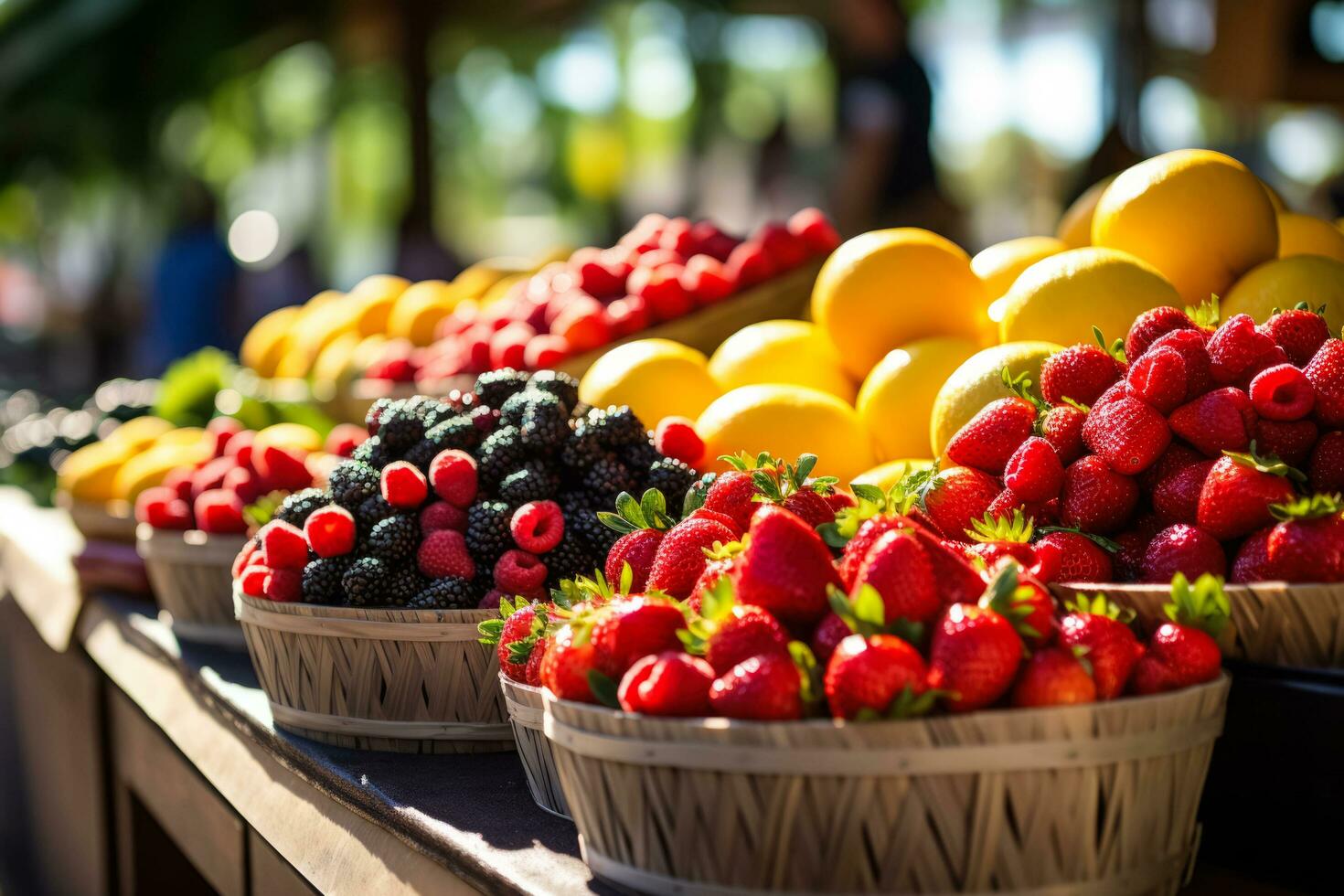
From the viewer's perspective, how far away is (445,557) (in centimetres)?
138

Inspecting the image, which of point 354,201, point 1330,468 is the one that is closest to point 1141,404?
point 1330,468

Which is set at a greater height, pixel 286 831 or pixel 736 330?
pixel 736 330

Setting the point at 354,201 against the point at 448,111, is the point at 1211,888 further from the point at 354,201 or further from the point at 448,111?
the point at 354,201

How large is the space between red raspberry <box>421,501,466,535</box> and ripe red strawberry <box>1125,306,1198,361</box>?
749 mm

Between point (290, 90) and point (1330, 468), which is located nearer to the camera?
point (1330, 468)

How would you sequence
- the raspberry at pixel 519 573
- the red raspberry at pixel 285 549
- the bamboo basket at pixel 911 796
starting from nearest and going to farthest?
the bamboo basket at pixel 911 796 → the raspberry at pixel 519 573 → the red raspberry at pixel 285 549

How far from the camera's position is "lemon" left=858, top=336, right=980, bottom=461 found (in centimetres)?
162

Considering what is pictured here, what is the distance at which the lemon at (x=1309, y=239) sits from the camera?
171 centimetres

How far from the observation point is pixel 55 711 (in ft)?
9.03

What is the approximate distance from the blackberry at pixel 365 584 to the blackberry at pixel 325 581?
39 mm

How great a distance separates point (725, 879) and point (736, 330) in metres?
1.61

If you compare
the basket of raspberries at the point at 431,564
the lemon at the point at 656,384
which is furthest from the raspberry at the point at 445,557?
the lemon at the point at 656,384

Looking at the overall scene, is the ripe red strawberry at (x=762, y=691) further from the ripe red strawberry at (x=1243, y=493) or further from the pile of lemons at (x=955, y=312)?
the pile of lemons at (x=955, y=312)

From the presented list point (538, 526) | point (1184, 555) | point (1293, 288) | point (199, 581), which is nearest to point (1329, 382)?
point (1184, 555)
